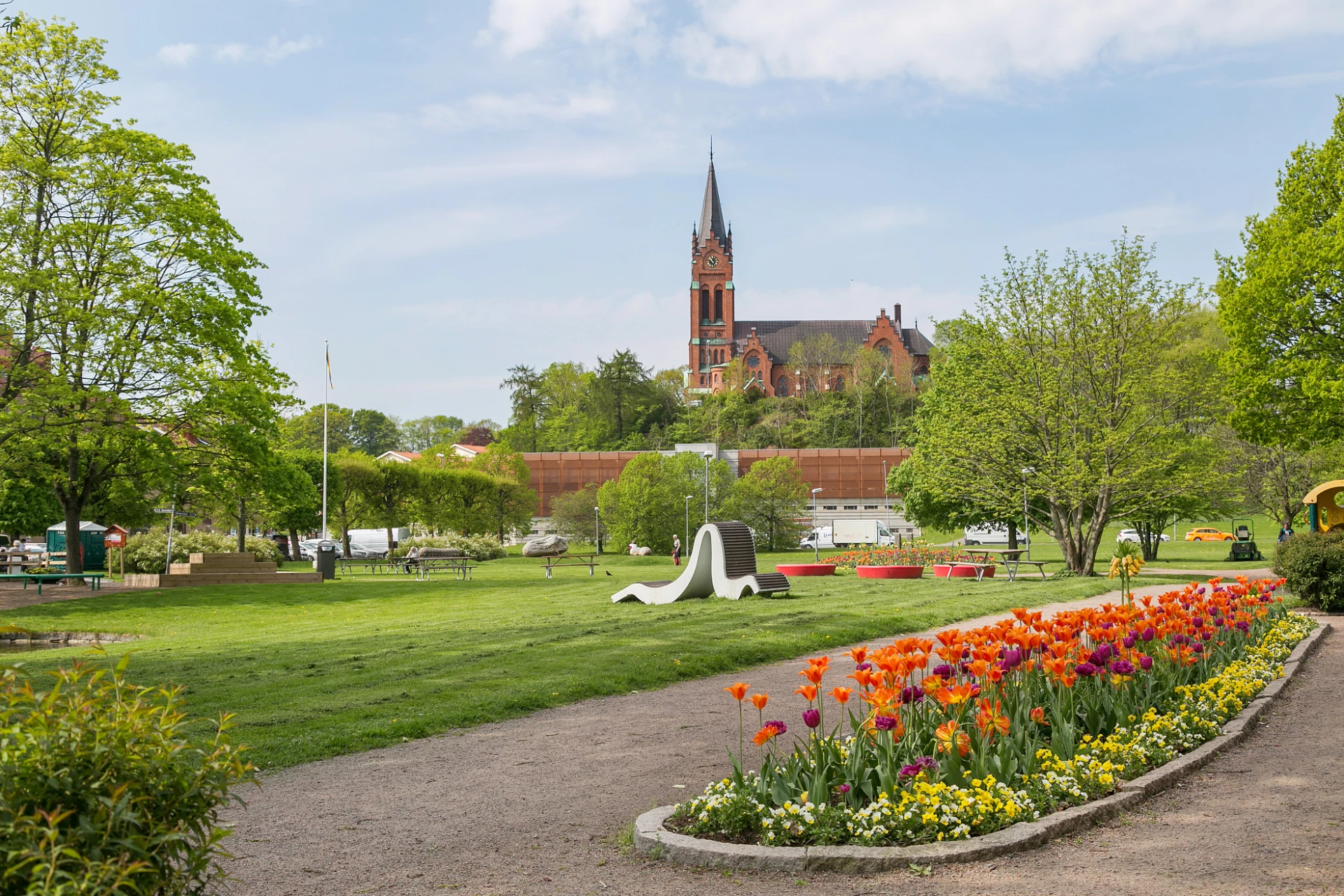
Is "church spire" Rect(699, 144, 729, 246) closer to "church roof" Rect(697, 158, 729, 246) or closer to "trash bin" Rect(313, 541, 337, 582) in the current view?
"church roof" Rect(697, 158, 729, 246)

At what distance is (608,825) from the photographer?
5.65 m

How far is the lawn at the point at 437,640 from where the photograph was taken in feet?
29.7

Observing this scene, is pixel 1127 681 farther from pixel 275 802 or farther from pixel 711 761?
pixel 275 802

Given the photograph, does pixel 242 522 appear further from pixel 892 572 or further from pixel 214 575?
pixel 892 572

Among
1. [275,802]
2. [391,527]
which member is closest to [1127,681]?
[275,802]

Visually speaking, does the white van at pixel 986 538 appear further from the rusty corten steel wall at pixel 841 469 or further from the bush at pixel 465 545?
the bush at pixel 465 545

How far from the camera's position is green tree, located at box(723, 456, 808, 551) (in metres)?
63.3

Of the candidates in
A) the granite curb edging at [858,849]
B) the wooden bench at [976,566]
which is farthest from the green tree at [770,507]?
the granite curb edging at [858,849]

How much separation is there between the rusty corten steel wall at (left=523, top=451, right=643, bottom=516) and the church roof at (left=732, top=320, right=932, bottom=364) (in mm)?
54797

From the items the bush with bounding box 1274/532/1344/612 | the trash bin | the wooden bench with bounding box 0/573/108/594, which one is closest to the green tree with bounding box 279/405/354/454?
the trash bin

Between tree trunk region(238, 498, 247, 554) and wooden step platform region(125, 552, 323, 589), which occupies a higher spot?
tree trunk region(238, 498, 247, 554)

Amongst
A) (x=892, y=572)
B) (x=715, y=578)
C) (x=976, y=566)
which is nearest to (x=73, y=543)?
(x=715, y=578)

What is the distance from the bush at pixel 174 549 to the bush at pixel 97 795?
31115 millimetres

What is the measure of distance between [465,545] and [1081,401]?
30587 millimetres
